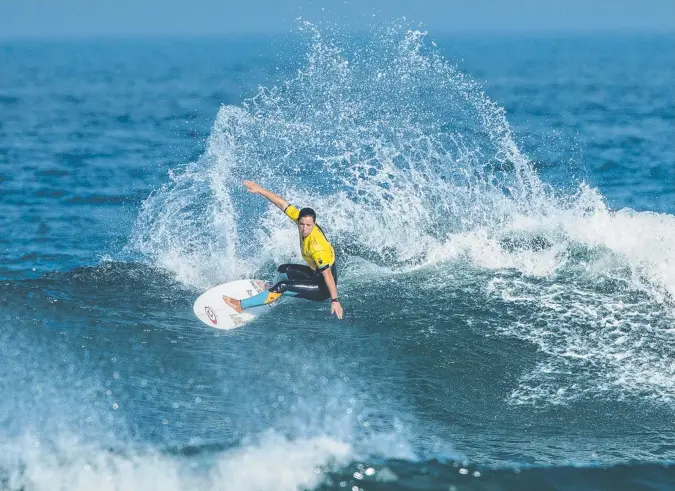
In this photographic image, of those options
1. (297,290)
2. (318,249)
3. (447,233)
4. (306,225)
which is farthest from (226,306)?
(447,233)

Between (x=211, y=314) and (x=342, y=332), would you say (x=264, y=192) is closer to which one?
(x=211, y=314)

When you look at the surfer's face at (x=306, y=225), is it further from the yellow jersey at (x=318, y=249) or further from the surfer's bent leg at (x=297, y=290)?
the surfer's bent leg at (x=297, y=290)

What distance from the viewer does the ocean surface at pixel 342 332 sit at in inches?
421

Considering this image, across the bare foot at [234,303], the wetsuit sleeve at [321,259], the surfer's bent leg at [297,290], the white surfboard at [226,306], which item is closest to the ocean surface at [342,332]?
the white surfboard at [226,306]

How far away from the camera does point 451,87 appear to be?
3875 cm

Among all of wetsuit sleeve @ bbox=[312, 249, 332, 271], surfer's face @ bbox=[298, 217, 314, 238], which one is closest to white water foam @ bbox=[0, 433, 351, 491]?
wetsuit sleeve @ bbox=[312, 249, 332, 271]

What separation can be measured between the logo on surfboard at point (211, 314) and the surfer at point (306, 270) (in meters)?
0.31

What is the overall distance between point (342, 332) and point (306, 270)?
47.4 inches

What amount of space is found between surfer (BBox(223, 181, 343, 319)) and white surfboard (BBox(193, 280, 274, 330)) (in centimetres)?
17

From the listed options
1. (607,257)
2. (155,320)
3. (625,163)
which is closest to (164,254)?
(155,320)

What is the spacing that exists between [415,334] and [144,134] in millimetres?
25907

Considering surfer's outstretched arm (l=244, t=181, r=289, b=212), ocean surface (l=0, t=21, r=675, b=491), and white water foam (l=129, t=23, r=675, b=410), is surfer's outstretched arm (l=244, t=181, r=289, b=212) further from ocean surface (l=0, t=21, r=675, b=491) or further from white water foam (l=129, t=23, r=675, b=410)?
white water foam (l=129, t=23, r=675, b=410)

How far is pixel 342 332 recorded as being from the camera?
1420cm

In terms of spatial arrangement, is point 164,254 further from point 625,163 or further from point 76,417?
point 625,163
